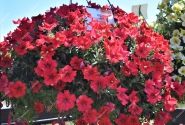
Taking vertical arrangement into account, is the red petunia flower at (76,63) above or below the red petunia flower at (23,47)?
below

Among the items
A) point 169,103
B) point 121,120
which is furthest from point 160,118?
point 121,120

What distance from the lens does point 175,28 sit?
4324 millimetres

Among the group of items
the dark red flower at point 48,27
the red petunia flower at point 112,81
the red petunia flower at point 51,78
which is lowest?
the red petunia flower at point 112,81

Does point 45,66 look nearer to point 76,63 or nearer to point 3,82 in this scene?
point 76,63

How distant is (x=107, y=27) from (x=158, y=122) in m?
0.66

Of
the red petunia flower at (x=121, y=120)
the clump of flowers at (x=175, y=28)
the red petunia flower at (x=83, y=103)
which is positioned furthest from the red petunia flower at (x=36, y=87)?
the clump of flowers at (x=175, y=28)

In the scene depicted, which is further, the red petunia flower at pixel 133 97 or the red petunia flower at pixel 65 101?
the red petunia flower at pixel 133 97

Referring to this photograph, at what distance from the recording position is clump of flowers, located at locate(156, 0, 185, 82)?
4074 millimetres

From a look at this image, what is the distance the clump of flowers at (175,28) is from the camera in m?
4.07

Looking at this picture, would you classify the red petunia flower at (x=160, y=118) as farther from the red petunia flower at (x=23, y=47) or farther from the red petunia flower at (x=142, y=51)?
the red petunia flower at (x=23, y=47)

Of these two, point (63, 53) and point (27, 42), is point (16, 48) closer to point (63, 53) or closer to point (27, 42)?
point (27, 42)

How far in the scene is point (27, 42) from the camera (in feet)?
9.42

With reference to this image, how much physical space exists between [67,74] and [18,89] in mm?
295

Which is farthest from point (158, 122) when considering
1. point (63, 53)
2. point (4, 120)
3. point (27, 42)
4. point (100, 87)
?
point (4, 120)
